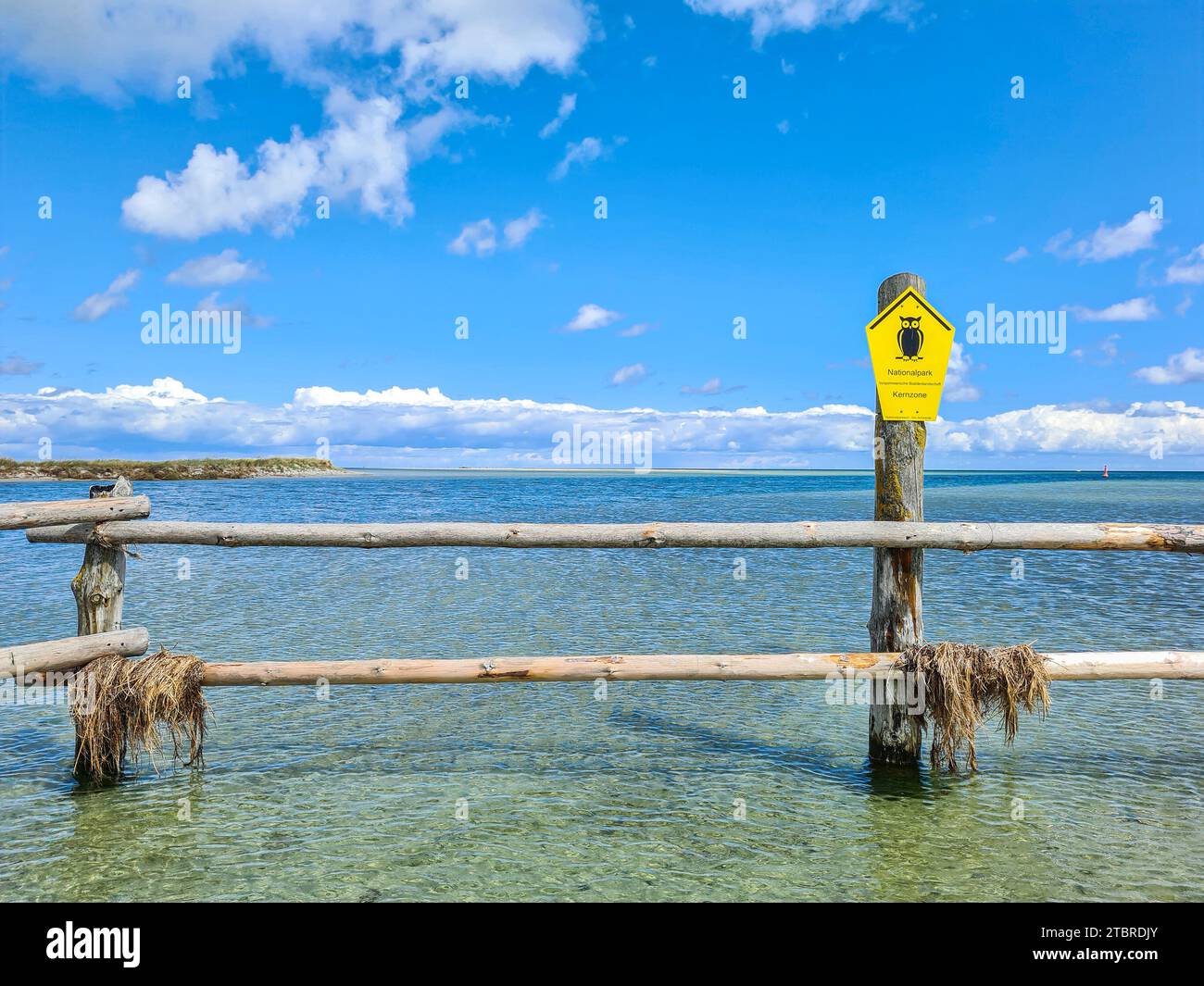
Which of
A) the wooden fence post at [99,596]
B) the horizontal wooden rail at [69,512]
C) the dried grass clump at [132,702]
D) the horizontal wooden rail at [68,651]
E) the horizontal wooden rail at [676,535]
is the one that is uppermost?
the horizontal wooden rail at [69,512]

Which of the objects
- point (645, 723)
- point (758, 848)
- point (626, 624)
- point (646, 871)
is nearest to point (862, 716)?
point (645, 723)

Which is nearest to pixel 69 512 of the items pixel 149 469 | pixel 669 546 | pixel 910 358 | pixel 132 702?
pixel 132 702

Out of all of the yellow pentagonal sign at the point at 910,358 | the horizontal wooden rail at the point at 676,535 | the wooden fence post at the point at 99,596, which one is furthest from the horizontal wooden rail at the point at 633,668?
the yellow pentagonal sign at the point at 910,358

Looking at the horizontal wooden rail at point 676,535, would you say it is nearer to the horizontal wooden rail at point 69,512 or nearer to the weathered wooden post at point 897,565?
the horizontal wooden rail at point 69,512

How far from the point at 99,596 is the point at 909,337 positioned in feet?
21.5

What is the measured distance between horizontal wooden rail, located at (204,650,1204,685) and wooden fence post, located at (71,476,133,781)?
96 cm

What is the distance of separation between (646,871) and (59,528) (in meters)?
5.09

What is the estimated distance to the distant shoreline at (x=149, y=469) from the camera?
84.8 meters

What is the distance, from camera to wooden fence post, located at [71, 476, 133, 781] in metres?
5.68

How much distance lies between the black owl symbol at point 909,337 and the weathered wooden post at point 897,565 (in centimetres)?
21

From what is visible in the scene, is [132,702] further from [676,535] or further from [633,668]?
[676,535]

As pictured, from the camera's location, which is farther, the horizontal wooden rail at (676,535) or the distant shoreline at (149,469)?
the distant shoreline at (149,469)

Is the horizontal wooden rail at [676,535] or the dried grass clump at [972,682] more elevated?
the horizontal wooden rail at [676,535]

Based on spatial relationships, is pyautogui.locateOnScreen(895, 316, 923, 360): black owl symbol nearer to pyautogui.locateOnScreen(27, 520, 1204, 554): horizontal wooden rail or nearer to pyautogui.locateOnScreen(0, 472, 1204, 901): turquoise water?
pyautogui.locateOnScreen(27, 520, 1204, 554): horizontal wooden rail
